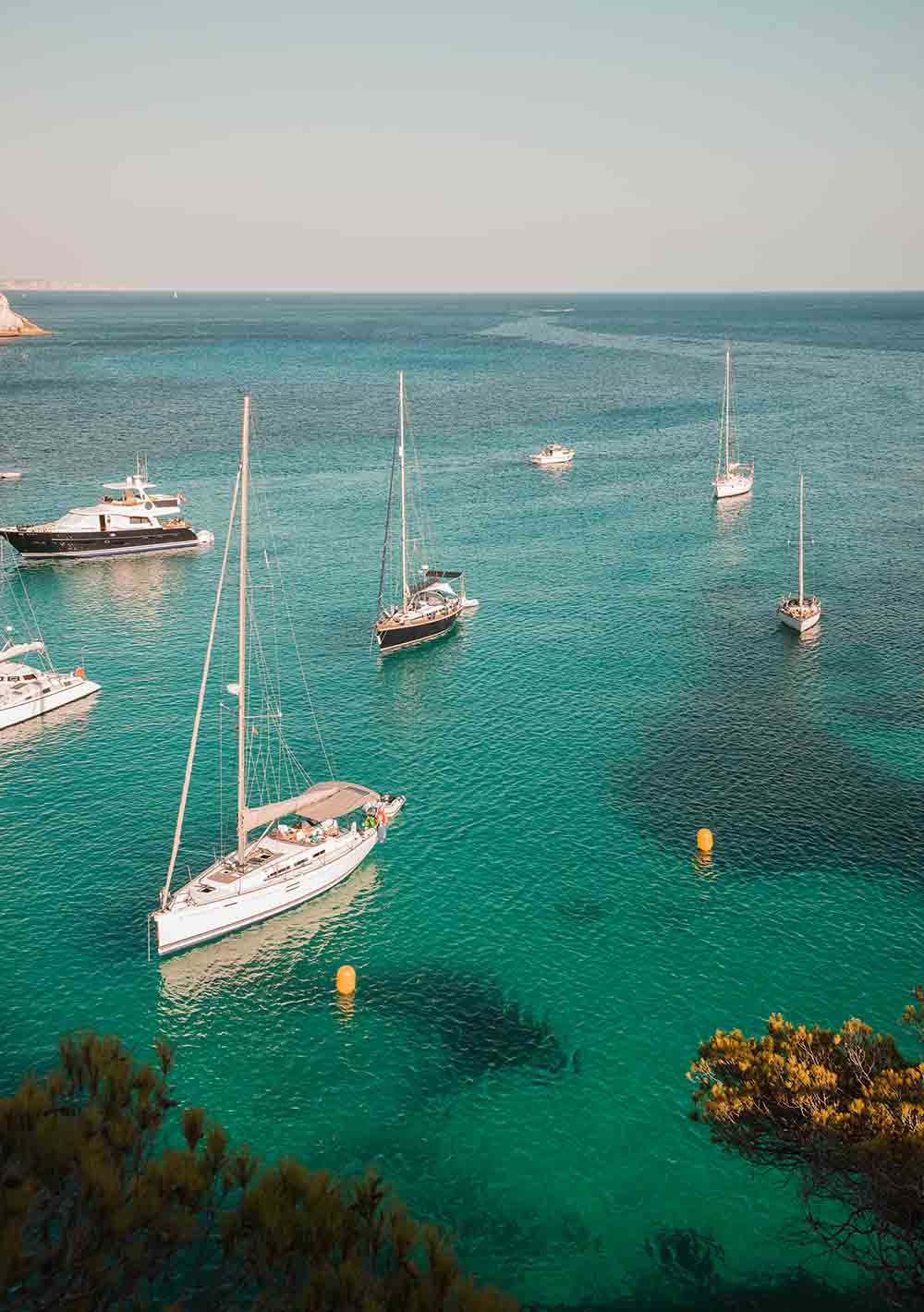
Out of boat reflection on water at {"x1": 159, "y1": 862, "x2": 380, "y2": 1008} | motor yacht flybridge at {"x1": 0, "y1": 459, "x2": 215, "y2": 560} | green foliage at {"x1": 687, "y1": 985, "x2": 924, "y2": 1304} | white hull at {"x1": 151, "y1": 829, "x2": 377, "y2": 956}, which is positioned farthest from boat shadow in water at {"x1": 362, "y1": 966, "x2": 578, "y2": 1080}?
motor yacht flybridge at {"x1": 0, "y1": 459, "x2": 215, "y2": 560}

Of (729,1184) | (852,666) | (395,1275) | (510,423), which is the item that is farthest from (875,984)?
(510,423)

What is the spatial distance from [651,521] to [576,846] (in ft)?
250

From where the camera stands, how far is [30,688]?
75.4 m

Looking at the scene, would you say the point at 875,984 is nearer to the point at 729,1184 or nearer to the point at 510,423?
the point at 729,1184

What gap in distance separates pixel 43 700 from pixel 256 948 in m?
32.2

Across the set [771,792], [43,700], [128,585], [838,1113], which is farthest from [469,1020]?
[128,585]

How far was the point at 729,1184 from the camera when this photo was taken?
126 ft

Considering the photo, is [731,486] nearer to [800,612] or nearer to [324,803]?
[800,612]

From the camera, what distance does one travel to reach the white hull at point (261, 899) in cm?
4925

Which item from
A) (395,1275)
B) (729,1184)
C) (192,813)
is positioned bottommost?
(729,1184)

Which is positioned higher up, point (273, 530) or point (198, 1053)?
point (273, 530)

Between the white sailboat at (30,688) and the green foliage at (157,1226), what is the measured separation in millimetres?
54613

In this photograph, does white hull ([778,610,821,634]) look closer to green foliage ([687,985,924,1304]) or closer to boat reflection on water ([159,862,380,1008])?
boat reflection on water ([159,862,380,1008])

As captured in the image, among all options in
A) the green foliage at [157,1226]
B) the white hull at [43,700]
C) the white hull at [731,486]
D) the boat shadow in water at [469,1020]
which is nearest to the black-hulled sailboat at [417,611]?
the white hull at [43,700]
